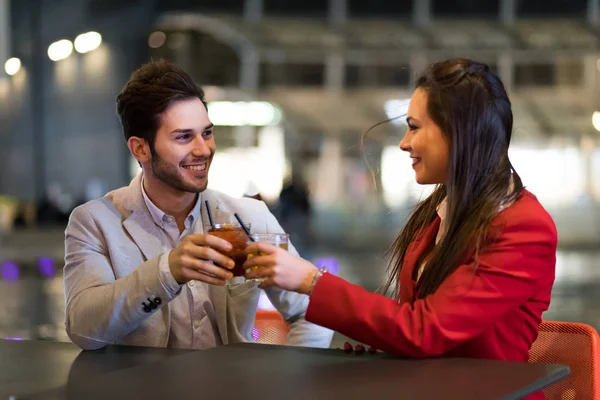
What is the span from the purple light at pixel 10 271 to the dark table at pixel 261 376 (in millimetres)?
11441

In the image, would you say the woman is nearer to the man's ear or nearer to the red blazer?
the red blazer

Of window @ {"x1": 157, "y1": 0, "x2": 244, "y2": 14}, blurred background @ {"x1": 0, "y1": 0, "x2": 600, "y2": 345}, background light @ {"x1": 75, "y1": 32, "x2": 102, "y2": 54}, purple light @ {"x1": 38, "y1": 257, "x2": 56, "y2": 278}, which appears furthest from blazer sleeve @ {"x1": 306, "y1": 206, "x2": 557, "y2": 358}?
window @ {"x1": 157, "y1": 0, "x2": 244, "y2": 14}

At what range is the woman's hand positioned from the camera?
1.97 metres

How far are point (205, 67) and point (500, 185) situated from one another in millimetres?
19856

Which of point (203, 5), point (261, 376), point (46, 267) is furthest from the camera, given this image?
point (203, 5)

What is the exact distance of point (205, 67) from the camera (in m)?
21.5

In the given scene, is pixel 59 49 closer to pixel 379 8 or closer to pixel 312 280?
pixel 379 8

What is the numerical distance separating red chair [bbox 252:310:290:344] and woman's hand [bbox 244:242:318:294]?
0.76m

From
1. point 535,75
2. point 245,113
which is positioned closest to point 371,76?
point 245,113

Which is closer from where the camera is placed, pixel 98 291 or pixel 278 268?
pixel 278 268

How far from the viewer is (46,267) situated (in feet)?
48.9

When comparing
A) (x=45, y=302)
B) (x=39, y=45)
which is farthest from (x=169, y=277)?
(x=39, y=45)

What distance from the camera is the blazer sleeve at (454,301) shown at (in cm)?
196

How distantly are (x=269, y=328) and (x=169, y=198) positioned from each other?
49cm
